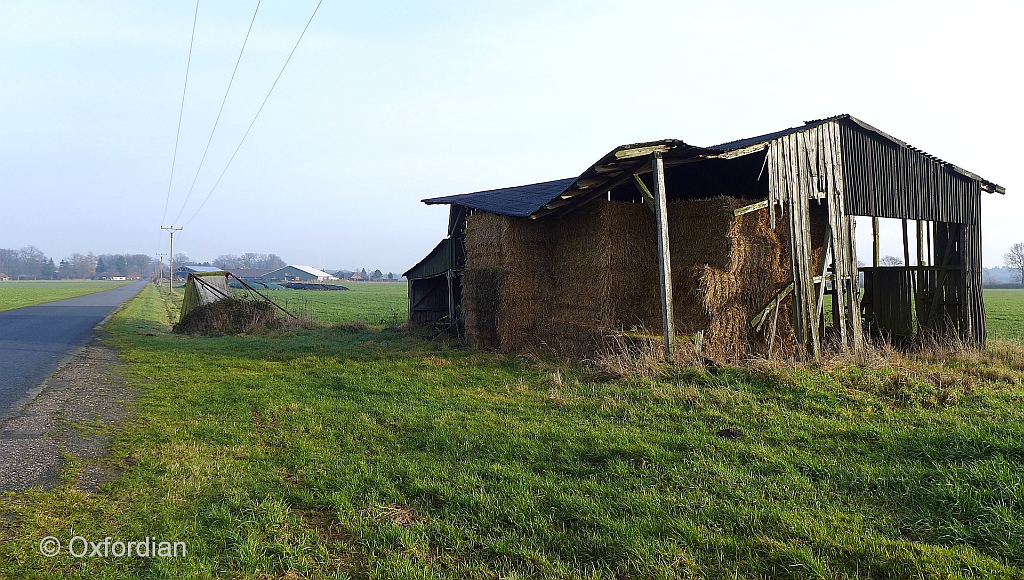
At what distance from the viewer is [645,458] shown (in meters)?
5.61

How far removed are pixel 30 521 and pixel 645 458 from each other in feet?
16.3

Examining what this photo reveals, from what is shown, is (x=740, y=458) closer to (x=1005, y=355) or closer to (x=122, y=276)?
(x=1005, y=355)

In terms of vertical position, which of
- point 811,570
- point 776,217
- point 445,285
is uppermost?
point 776,217

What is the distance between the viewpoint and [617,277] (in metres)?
12.5

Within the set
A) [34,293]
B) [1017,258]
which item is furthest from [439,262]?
[1017,258]

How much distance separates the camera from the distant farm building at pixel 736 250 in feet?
36.8

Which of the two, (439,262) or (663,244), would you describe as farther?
(439,262)

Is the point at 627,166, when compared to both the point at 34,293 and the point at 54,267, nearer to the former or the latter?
the point at 34,293

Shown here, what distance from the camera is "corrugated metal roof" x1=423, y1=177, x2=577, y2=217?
552 inches

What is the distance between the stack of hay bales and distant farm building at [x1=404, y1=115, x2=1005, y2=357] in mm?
30

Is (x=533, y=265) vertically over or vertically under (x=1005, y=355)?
over

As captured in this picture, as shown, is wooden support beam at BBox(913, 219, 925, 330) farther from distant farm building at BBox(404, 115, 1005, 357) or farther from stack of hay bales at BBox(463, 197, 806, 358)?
stack of hay bales at BBox(463, 197, 806, 358)

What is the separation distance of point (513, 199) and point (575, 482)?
1223 cm

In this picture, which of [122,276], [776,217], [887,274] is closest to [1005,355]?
[887,274]
